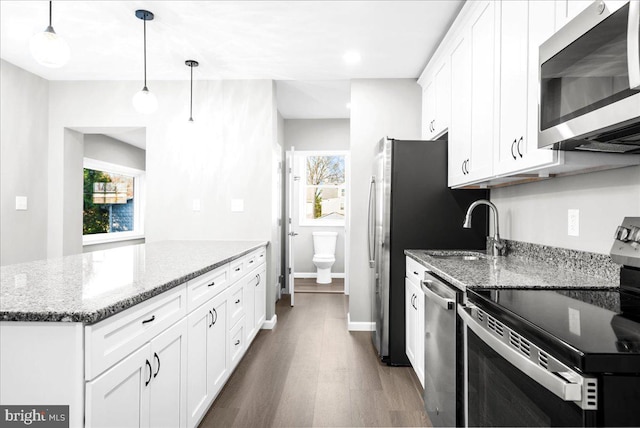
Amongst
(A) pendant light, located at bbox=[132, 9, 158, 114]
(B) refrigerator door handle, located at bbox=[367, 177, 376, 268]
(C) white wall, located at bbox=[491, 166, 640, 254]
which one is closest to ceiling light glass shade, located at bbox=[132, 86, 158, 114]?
(A) pendant light, located at bbox=[132, 9, 158, 114]

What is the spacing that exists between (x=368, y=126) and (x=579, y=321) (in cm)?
311

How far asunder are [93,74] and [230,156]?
1.56 meters

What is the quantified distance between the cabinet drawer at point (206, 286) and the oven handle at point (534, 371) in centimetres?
131

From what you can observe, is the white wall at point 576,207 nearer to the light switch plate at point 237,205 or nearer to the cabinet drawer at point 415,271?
the cabinet drawer at point 415,271

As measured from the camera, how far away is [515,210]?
2457mm

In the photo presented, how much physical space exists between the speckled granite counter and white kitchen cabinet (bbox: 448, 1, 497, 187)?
53 cm

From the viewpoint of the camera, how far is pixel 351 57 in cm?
337

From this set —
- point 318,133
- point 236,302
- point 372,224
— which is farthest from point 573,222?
point 318,133

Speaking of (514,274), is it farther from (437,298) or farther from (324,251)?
(324,251)

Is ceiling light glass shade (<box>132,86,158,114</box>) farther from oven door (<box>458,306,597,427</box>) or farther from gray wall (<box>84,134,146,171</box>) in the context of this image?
gray wall (<box>84,134,146,171</box>)

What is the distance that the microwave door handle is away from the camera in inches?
35.1

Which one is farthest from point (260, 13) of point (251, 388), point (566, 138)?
point (251, 388)

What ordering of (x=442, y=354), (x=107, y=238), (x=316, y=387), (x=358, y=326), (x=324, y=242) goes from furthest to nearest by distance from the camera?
1. (x=324, y=242)
2. (x=107, y=238)
3. (x=358, y=326)
4. (x=316, y=387)
5. (x=442, y=354)

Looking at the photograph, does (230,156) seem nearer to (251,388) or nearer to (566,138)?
(251,388)
